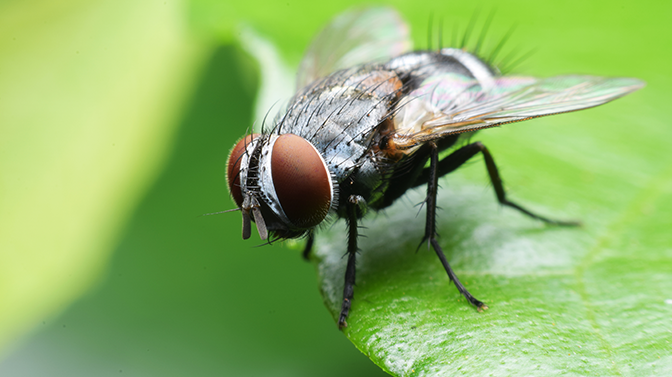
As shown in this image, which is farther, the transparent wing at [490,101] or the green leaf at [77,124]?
the green leaf at [77,124]

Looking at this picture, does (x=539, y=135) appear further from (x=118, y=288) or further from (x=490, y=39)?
(x=118, y=288)

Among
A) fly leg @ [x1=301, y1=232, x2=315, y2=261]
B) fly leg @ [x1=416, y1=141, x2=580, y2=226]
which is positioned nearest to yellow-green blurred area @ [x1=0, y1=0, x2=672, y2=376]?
fly leg @ [x1=416, y1=141, x2=580, y2=226]

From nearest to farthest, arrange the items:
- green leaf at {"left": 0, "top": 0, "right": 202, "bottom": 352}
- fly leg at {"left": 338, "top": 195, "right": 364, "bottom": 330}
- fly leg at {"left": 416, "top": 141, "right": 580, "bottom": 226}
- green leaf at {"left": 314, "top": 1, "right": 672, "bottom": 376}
→ green leaf at {"left": 314, "top": 1, "right": 672, "bottom": 376} < fly leg at {"left": 338, "top": 195, "right": 364, "bottom": 330} < fly leg at {"left": 416, "top": 141, "right": 580, "bottom": 226} < green leaf at {"left": 0, "top": 0, "right": 202, "bottom": 352}

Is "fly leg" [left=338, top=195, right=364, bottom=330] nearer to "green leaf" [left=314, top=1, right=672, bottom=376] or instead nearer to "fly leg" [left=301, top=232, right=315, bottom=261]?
"green leaf" [left=314, top=1, right=672, bottom=376]

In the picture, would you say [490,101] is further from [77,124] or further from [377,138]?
[77,124]

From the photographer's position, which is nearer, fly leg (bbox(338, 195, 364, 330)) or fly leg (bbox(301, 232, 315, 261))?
fly leg (bbox(338, 195, 364, 330))

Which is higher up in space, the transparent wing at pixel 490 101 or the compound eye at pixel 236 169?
the transparent wing at pixel 490 101

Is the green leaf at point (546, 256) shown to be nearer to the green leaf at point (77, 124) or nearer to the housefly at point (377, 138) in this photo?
the housefly at point (377, 138)

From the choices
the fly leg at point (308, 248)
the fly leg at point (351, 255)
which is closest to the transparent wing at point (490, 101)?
the fly leg at point (351, 255)
